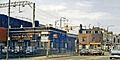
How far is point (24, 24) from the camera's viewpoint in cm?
10144

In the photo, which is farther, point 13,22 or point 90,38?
point 90,38

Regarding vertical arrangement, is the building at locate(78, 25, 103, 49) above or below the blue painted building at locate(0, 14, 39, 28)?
below

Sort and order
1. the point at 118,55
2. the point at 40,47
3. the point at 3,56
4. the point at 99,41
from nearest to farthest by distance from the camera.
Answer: the point at 118,55
the point at 3,56
the point at 40,47
the point at 99,41

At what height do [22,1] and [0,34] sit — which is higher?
[22,1]

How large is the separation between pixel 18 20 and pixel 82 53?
1369 inches

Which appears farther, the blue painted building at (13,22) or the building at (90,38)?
the building at (90,38)

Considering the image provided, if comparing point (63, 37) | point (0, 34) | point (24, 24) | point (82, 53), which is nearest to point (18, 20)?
point (24, 24)

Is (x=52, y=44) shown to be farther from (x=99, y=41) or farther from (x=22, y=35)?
(x=99, y=41)

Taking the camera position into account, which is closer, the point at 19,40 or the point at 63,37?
the point at 19,40

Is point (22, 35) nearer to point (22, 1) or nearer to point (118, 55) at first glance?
point (22, 1)

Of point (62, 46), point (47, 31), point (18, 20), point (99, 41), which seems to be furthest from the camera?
point (99, 41)

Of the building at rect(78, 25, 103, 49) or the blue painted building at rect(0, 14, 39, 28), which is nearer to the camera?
the blue painted building at rect(0, 14, 39, 28)

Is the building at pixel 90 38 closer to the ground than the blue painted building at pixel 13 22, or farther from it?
closer to the ground

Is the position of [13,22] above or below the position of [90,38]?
above
